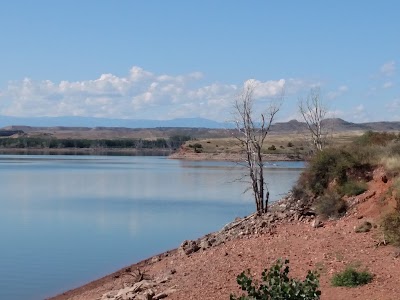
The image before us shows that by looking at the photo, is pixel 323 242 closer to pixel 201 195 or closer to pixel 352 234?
pixel 352 234

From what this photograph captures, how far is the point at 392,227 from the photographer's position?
42.7ft

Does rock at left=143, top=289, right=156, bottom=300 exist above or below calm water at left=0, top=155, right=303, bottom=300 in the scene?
above

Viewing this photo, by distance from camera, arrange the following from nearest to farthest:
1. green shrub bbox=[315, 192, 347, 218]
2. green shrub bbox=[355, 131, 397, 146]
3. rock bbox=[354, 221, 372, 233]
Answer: rock bbox=[354, 221, 372, 233], green shrub bbox=[315, 192, 347, 218], green shrub bbox=[355, 131, 397, 146]

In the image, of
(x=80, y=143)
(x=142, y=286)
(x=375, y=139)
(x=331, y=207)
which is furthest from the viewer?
(x=80, y=143)

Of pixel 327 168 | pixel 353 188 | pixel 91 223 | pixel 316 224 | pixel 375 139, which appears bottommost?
pixel 91 223

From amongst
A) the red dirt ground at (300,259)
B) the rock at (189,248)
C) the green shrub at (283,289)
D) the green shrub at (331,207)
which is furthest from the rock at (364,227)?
the green shrub at (283,289)

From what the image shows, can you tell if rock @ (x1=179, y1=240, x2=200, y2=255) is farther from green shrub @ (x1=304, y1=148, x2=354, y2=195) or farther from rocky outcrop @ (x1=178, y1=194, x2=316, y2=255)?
green shrub @ (x1=304, y1=148, x2=354, y2=195)

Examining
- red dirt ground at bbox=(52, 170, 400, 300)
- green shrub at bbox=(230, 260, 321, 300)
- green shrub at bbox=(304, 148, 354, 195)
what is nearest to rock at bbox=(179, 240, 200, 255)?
red dirt ground at bbox=(52, 170, 400, 300)

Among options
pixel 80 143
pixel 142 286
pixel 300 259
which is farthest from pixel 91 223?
pixel 80 143

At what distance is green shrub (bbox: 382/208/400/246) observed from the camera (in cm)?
Result: 1281

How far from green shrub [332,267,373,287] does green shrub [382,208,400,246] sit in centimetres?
168

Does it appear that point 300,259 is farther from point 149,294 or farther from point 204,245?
point 204,245

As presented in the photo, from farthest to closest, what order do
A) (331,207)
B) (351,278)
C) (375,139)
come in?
(375,139), (331,207), (351,278)

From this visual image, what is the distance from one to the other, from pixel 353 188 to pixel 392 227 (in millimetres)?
5173
